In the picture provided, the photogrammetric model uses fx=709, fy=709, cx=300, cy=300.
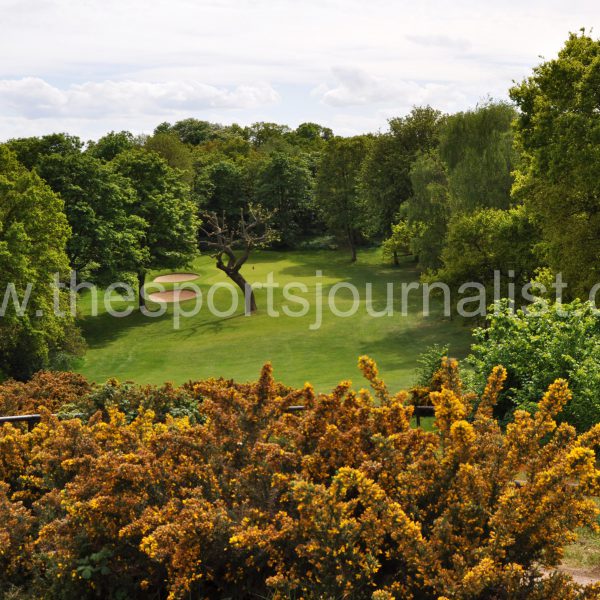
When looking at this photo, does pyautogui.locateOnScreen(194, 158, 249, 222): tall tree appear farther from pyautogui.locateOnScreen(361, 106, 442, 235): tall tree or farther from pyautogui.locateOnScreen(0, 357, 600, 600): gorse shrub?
pyautogui.locateOnScreen(0, 357, 600, 600): gorse shrub

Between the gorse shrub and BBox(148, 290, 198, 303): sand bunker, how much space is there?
142ft

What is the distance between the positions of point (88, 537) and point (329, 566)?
2344mm

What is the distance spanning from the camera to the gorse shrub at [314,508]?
5539 millimetres

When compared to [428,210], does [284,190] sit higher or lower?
higher

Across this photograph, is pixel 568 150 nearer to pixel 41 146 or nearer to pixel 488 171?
pixel 488 171

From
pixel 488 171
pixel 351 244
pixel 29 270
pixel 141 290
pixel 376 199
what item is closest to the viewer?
pixel 29 270

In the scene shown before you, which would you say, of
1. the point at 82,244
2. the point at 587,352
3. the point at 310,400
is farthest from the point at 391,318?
the point at 310,400

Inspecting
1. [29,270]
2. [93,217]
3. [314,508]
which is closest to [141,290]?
[93,217]

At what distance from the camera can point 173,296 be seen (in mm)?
51906

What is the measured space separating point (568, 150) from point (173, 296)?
34.7 meters

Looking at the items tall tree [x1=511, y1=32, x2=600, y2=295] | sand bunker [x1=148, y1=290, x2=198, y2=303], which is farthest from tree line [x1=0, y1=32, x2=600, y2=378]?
sand bunker [x1=148, y1=290, x2=198, y2=303]

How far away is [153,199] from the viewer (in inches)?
1877

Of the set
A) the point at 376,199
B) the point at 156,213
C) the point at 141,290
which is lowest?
the point at 141,290

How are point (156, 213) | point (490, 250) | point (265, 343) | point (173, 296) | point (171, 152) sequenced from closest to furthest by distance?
point (490, 250) < point (265, 343) < point (156, 213) < point (173, 296) < point (171, 152)
